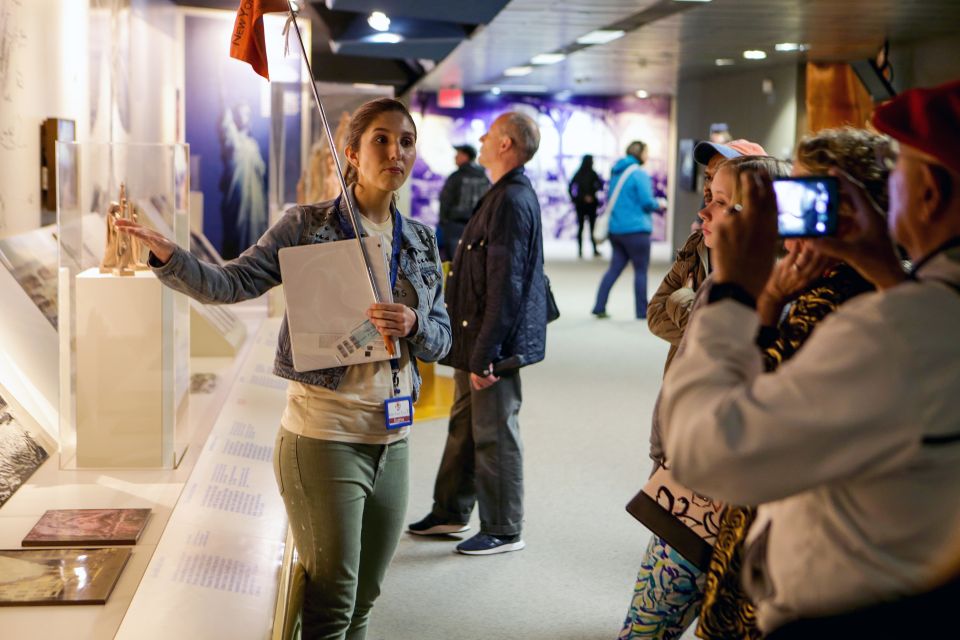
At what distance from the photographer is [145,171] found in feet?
14.0

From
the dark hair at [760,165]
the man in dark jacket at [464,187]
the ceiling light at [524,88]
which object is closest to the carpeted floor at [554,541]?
the dark hair at [760,165]

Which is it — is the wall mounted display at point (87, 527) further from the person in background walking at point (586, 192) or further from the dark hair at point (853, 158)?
the person in background walking at point (586, 192)

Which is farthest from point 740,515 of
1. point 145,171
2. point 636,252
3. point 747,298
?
point 636,252

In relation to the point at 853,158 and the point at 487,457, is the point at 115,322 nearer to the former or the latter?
the point at 487,457

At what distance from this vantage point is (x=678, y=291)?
2945mm

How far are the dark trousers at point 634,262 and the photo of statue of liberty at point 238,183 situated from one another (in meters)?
4.30

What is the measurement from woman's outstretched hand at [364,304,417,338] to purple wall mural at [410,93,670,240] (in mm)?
21625

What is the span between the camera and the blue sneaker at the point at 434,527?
476 centimetres

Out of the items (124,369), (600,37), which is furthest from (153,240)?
(600,37)

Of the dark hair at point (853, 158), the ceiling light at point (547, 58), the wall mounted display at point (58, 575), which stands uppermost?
the ceiling light at point (547, 58)

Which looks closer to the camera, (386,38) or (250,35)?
(250,35)

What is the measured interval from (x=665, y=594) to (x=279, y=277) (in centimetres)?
122

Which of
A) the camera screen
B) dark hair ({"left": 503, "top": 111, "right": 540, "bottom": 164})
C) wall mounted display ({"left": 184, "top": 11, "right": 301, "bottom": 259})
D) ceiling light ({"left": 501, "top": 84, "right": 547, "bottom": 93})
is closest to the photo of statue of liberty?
wall mounted display ({"left": 184, "top": 11, "right": 301, "bottom": 259})

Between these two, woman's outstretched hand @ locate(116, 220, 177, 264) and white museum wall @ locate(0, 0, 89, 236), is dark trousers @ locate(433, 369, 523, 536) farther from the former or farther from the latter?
woman's outstretched hand @ locate(116, 220, 177, 264)
